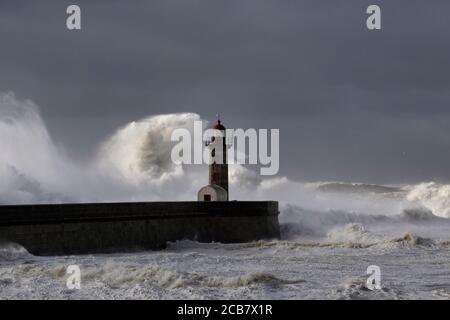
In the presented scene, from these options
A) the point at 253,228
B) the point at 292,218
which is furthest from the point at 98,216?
the point at 292,218

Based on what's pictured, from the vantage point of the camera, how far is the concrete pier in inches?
534

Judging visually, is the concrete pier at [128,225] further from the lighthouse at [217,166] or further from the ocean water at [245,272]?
the lighthouse at [217,166]

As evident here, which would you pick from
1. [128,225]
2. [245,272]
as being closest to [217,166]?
[128,225]

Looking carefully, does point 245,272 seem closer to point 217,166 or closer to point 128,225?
point 128,225

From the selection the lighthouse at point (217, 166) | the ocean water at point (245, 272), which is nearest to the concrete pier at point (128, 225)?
the ocean water at point (245, 272)

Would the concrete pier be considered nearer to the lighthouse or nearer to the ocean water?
the ocean water

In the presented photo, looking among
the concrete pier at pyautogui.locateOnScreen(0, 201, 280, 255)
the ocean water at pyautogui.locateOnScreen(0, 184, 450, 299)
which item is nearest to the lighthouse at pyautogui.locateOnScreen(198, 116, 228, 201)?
the concrete pier at pyautogui.locateOnScreen(0, 201, 280, 255)

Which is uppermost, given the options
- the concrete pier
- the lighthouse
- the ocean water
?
the lighthouse

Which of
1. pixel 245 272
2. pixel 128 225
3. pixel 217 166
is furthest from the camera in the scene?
pixel 217 166

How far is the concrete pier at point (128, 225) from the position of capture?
13562 mm

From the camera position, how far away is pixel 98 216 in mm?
14914

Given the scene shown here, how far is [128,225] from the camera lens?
15500mm

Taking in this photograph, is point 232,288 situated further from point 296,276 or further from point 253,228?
point 253,228

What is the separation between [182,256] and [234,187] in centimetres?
1637
